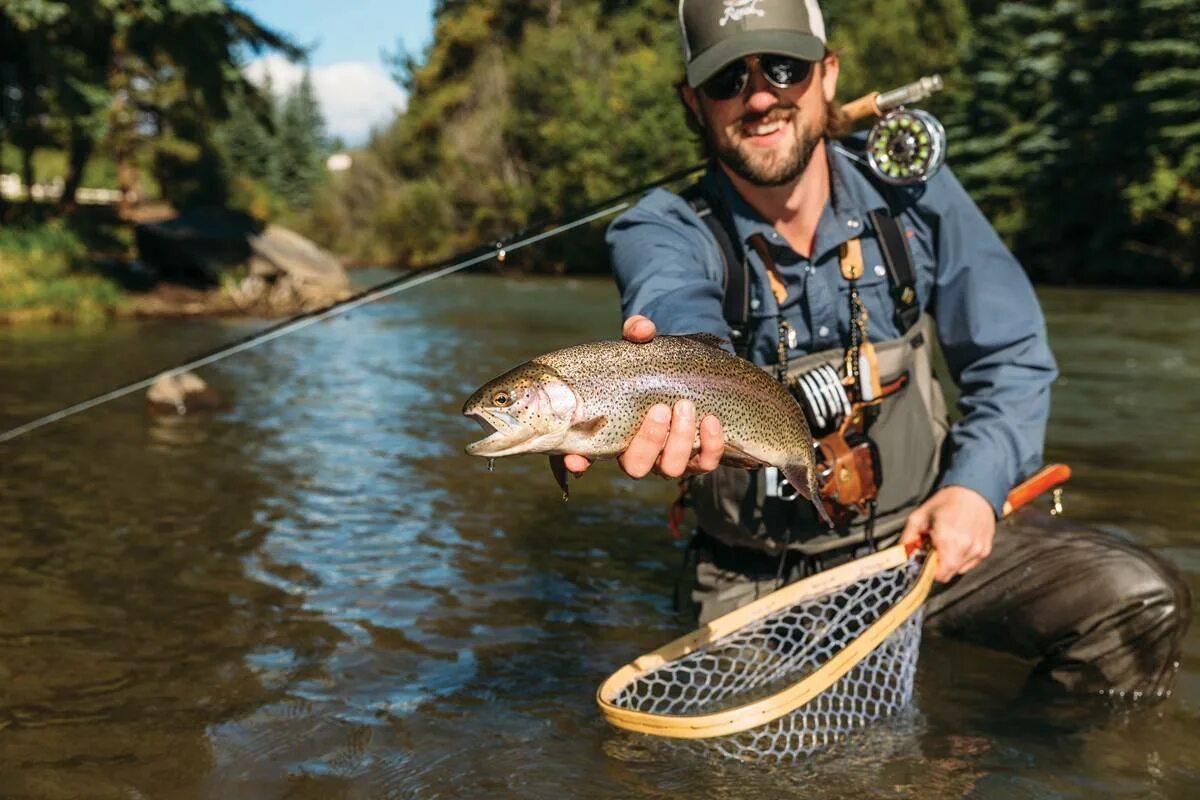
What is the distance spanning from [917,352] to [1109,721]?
4.88ft

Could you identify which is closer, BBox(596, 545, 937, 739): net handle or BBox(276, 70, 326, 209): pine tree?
BBox(596, 545, 937, 739): net handle

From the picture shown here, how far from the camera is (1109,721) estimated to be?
4242 mm

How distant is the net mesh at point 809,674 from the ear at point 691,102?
184 cm

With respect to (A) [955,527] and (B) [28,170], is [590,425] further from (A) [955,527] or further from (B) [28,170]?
(B) [28,170]

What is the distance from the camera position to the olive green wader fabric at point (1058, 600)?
4078mm

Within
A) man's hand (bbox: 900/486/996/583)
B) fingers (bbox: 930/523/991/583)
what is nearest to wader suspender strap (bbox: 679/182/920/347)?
man's hand (bbox: 900/486/996/583)

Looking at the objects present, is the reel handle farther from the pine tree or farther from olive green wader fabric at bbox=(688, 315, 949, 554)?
the pine tree

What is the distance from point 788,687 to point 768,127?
186 cm

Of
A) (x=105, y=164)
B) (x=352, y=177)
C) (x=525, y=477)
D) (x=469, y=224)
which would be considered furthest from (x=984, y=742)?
(x=105, y=164)

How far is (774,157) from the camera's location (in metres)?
4.02

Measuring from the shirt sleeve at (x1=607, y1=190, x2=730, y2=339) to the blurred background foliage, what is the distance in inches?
418

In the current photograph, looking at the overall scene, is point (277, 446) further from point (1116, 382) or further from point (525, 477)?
point (1116, 382)

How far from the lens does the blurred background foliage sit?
2661 centimetres

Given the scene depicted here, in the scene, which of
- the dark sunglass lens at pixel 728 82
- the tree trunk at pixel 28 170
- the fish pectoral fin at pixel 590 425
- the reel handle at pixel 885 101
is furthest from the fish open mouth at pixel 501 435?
the tree trunk at pixel 28 170
